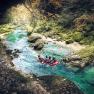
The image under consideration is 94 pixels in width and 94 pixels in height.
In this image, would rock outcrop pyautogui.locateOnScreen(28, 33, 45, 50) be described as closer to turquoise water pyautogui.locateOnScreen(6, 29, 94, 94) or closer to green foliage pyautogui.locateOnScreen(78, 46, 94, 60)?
turquoise water pyautogui.locateOnScreen(6, 29, 94, 94)

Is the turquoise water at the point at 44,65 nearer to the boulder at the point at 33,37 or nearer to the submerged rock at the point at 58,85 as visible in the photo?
the boulder at the point at 33,37

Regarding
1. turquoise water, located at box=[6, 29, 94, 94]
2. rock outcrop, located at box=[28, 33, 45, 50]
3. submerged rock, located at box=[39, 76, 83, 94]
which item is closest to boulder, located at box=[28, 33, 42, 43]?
rock outcrop, located at box=[28, 33, 45, 50]

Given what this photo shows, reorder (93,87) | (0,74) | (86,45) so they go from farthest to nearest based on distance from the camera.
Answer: (86,45) → (93,87) → (0,74)

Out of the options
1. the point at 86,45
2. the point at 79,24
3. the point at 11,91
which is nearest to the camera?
the point at 11,91

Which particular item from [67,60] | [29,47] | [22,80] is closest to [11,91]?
[22,80]

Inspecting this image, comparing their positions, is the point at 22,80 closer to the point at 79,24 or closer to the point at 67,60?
the point at 67,60

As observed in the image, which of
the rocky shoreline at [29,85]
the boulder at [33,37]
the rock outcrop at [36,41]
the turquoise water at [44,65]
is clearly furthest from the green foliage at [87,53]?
the rocky shoreline at [29,85]

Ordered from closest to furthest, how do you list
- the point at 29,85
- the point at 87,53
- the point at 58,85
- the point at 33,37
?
the point at 29,85 → the point at 58,85 → the point at 87,53 → the point at 33,37

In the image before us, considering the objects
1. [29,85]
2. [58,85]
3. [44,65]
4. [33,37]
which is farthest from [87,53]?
[29,85]

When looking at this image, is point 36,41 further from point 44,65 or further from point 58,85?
point 58,85
